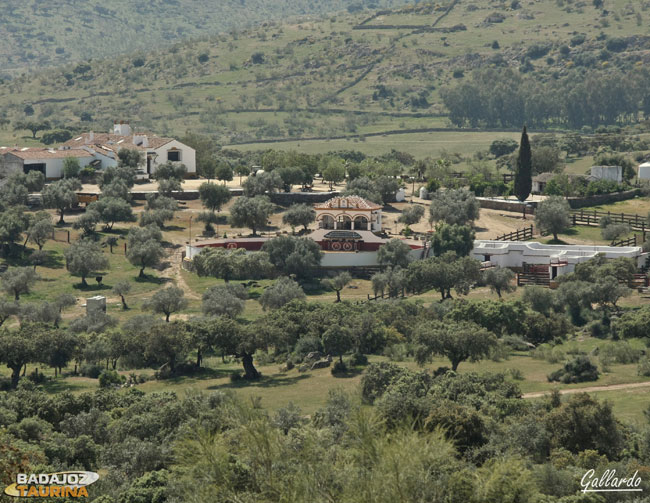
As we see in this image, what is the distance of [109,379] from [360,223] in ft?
139

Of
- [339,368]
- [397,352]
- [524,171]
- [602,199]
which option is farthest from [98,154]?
[339,368]

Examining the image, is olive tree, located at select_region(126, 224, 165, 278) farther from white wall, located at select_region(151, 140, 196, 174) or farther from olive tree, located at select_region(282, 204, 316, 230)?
white wall, located at select_region(151, 140, 196, 174)

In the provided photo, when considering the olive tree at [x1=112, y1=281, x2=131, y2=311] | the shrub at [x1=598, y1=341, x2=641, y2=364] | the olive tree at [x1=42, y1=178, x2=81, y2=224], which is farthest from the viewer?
the olive tree at [x1=42, y1=178, x2=81, y2=224]

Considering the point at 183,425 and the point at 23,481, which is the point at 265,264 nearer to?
the point at 183,425

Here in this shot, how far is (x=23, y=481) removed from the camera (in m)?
35.2

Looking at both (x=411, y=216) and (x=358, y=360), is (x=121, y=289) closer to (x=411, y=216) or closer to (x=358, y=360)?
(x=358, y=360)

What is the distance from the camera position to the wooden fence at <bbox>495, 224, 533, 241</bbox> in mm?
105438

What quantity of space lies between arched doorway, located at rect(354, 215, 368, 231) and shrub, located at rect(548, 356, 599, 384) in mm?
42751

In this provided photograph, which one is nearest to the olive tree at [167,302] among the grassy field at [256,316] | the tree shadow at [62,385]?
the grassy field at [256,316]

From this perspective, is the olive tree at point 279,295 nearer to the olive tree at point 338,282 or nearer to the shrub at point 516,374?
the olive tree at point 338,282

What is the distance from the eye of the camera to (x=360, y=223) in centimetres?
10631

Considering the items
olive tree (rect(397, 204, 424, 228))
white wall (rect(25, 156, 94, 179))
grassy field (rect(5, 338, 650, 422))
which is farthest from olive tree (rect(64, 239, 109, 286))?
white wall (rect(25, 156, 94, 179))

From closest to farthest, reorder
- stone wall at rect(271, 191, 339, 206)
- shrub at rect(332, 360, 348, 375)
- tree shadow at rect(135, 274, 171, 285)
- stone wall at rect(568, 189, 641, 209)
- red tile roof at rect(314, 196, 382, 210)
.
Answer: shrub at rect(332, 360, 348, 375) < tree shadow at rect(135, 274, 171, 285) < red tile roof at rect(314, 196, 382, 210) < stone wall at rect(568, 189, 641, 209) < stone wall at rect(271, 191, 339, 206)

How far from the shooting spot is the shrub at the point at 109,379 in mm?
67312
